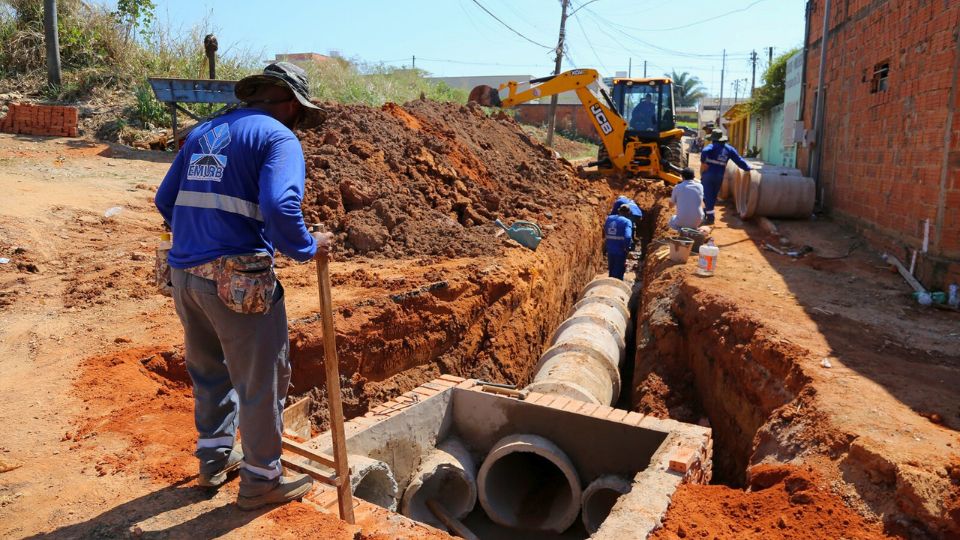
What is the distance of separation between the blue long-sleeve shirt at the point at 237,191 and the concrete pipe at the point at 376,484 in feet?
5.24

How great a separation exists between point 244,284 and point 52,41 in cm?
1478

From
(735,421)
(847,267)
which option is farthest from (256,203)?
(847,267)

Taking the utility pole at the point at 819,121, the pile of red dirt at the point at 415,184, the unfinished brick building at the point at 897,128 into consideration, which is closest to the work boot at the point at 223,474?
the pile of red dirt at the point at 415,184

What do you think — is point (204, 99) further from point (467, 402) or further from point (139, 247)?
point (467, 402)

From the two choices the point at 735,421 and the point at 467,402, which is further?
the point at 735,421

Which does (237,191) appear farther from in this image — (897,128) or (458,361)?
(897,128)

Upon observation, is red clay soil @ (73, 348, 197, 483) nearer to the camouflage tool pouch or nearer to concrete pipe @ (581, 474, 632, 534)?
the camouflage tool pouch

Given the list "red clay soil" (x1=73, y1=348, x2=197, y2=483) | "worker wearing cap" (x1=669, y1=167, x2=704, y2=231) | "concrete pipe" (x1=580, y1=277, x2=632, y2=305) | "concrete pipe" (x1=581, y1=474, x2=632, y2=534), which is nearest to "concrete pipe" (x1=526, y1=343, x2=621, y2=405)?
"concrete pipe" (x1=581, y1=474, x2=632, y2=534)

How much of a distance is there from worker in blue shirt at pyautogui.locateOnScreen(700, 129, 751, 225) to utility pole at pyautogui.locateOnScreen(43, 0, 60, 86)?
1352 cm

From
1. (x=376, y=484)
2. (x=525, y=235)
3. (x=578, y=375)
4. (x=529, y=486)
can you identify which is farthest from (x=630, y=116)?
(x=376, y=484)

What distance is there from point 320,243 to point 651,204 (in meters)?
12.8

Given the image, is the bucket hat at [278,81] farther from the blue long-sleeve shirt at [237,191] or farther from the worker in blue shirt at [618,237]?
the worker in blue shirt at [618,237]

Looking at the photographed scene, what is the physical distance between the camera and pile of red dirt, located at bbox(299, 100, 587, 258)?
8.63m

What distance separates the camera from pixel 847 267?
8.65m
